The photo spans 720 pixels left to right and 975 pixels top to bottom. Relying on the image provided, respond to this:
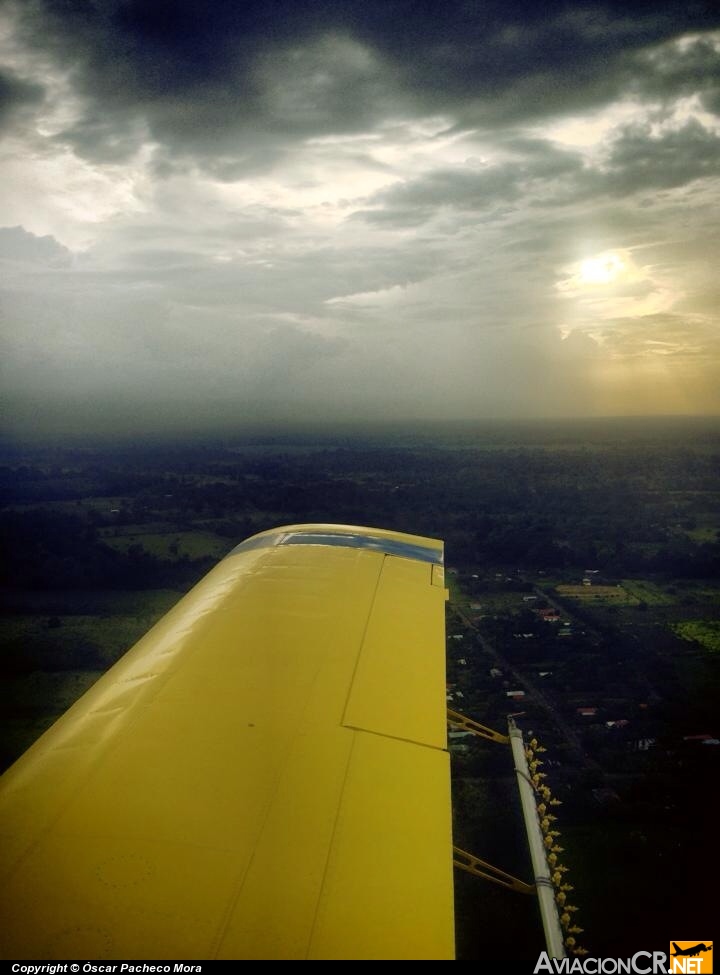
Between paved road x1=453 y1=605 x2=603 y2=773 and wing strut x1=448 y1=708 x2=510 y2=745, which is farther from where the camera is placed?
paved road x1=453 y1=605 x2=603 y2=773

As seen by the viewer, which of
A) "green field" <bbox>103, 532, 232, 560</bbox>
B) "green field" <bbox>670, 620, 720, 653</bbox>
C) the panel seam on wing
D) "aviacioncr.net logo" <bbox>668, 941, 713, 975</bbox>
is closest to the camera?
the panel seam on wing

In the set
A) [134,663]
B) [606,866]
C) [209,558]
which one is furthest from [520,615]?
[134,663]

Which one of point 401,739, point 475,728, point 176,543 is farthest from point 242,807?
point 176,543

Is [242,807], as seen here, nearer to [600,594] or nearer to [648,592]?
[600,594]

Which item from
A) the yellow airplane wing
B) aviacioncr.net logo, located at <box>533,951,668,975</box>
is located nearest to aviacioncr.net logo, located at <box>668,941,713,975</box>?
aviacioncr.net logo, located at <box>533,951,668,975</box>

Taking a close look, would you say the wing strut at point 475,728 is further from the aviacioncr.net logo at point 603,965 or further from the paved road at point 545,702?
the paved road at point 545,702

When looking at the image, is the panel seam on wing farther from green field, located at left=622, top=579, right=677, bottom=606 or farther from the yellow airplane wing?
green field, located at left=622, top=579, right=677, bottom=606
